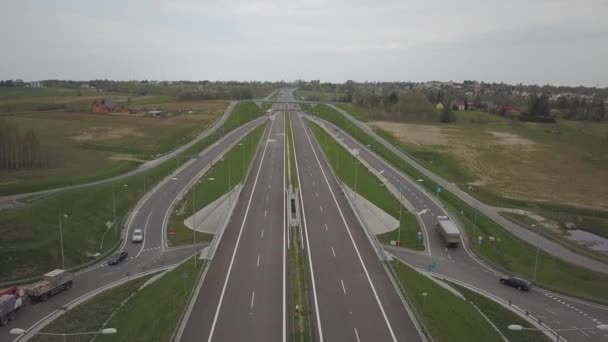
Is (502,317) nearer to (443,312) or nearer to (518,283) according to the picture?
(443,312)

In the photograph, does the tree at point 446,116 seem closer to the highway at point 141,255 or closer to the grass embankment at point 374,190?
the grass embankment at point 374,190

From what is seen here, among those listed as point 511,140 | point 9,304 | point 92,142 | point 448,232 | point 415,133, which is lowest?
point 9,304

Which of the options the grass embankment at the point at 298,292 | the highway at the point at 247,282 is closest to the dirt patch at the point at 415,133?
the highway at the point at 247,282

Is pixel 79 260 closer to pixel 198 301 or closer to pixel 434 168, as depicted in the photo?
pixel 198 301

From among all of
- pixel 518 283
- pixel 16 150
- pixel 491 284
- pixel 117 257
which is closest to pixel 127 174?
pixel 16 150

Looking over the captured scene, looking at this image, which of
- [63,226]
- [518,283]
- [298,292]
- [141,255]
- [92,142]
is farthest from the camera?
[92,142]

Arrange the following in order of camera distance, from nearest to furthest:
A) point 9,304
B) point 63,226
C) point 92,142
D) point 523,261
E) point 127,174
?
point 9,304 < point 523,261 < point 63,226 < point 127,174 < point 92,142

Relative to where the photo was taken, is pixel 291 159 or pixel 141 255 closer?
pixel 141 255

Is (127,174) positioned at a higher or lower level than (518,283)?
higher
